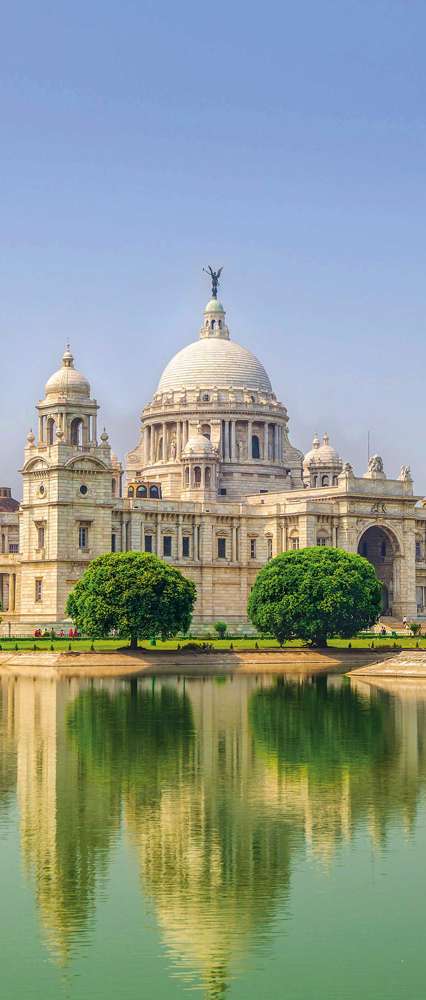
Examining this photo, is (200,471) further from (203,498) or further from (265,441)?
(265,441)

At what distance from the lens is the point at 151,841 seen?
114ft

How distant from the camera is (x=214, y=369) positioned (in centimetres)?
14900

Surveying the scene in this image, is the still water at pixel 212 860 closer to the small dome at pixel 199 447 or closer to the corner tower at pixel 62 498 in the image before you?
the corner tower at pixel 62 498

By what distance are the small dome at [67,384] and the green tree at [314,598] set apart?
2306cm

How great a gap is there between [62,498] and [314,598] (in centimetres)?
2494

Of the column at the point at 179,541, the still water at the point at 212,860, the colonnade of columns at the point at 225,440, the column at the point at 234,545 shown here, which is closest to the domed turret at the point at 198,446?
the colonnade of columns at the point at 225,440

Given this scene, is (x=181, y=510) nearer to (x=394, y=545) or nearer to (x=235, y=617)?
(x=235, y=617)

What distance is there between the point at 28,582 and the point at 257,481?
1317 inches

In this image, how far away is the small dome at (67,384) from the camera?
4695 inches

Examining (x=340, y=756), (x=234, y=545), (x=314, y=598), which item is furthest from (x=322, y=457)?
(x=340, y=756)

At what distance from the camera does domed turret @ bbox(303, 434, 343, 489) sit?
152 meters

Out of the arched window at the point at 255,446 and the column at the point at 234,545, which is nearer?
the column at the point at 234,545

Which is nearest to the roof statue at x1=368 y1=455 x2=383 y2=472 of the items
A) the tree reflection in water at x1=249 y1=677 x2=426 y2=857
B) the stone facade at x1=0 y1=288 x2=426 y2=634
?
the stone facade at x1=0 y1=288 x2=426 y2=634

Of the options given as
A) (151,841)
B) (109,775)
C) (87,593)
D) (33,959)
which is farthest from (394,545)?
(33,959)
